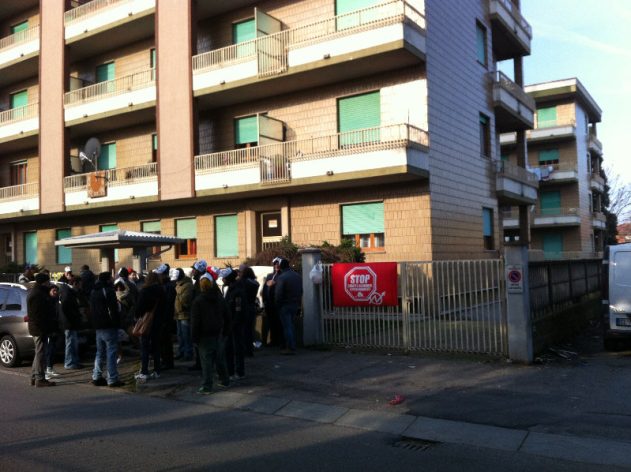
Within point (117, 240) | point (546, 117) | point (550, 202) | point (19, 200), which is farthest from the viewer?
point (546, 117)

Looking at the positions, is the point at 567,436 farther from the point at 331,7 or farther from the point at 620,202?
the point at 620,202

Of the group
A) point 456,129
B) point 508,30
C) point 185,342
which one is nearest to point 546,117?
point 508,30

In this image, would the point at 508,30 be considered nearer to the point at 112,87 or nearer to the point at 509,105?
the point at 509,105

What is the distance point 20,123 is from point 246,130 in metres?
12.0

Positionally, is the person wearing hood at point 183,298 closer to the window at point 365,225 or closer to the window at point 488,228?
the window at point 365,225

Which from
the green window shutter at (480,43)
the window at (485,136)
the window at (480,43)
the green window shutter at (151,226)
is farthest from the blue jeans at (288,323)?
the green window shutter at (480,43)

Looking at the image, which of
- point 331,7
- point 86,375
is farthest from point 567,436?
point 331,7

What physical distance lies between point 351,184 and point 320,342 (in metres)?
7.33

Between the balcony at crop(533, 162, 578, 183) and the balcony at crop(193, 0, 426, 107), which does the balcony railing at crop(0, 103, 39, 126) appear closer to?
the balcony at crop(193, 0, 426, 107)

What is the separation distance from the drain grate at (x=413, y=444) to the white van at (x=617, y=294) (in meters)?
5.71

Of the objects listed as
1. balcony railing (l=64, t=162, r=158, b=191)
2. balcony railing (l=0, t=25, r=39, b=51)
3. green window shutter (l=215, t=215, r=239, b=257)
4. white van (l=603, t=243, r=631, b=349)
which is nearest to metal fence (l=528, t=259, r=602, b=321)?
white van (l=603, t=243, r=631, b=349)

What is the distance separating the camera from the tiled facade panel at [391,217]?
55.1 ft

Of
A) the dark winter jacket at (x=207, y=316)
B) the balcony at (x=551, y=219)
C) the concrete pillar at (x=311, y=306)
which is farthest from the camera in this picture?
the balcony at (x=551, y=219)

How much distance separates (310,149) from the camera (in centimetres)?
1792
